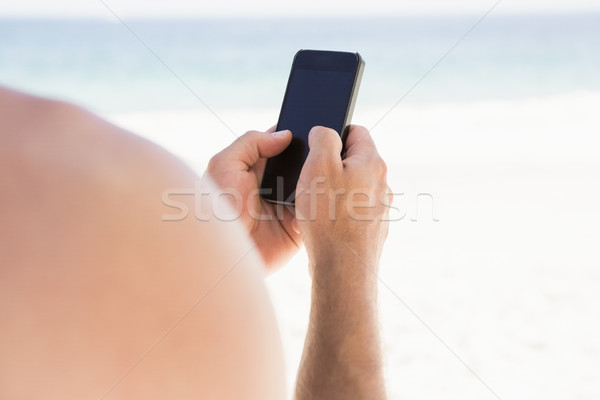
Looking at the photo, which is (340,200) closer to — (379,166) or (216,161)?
(379,166)

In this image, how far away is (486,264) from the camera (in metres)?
2.54

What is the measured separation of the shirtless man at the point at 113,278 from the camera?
0.22 metres

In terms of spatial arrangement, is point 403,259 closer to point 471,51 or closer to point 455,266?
point 455,266

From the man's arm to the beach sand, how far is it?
68cm

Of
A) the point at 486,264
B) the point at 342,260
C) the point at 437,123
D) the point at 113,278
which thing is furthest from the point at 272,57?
the point at 113,278

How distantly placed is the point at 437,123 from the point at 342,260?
401 centimetres

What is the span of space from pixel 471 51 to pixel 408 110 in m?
1.28

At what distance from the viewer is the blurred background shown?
2.13 metres

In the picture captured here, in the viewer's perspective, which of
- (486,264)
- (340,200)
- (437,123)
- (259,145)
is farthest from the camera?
(437,123)

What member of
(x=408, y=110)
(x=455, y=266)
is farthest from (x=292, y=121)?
(x=408, y=110)

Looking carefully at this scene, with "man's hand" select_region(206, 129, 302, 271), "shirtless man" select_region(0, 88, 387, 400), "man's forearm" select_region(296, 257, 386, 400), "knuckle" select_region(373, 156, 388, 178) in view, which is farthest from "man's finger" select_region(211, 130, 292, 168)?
"shirtless man" select_region(0, 88, 387, 400)

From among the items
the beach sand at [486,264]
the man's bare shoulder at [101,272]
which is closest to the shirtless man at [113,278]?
the man's bare shoulder at [101,272]

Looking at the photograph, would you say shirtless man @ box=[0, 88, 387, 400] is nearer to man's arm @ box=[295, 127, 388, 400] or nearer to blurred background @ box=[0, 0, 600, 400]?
blurred background @ box=[0, 0, 600, 400]

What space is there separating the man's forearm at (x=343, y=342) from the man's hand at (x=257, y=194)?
0.76 ft
